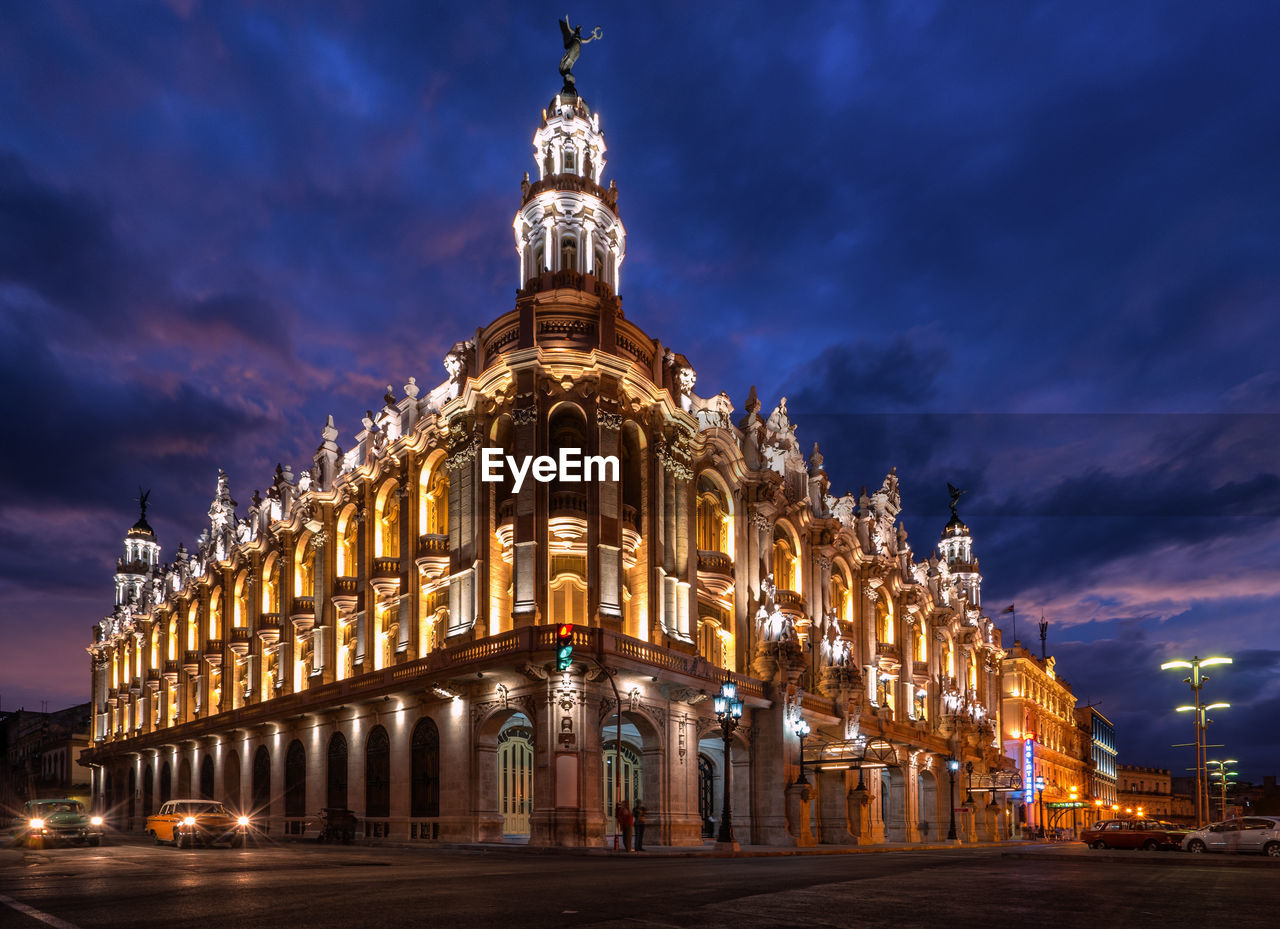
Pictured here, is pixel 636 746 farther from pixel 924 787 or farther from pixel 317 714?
pixel 924 787

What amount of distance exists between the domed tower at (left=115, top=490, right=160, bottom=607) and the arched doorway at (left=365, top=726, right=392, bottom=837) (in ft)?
181

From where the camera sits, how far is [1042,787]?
93938 millimetres

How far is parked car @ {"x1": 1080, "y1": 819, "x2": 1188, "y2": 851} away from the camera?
4178 cm

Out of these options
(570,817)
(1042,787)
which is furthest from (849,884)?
(1042,787)

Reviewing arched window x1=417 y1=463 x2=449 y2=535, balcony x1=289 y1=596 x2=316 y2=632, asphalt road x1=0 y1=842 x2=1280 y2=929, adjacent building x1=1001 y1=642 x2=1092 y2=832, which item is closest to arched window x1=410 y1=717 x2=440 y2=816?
arched window x1=417 y1=463 x2=449 y2=535

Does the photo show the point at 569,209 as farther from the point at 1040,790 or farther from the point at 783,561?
the point at 1040,790

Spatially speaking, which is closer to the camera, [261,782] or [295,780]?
[295,780]

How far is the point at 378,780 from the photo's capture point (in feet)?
144

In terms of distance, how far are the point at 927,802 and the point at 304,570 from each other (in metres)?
40.0

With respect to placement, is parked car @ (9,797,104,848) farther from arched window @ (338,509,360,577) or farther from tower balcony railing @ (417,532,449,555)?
arched window @ (338,509,360,577)

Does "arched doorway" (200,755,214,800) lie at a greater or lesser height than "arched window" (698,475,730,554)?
lesser

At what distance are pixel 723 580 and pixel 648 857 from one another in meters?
16.6

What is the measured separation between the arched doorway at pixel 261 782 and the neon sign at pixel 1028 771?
63.3 m

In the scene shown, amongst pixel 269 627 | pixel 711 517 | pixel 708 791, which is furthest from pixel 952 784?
pixel 269 627
